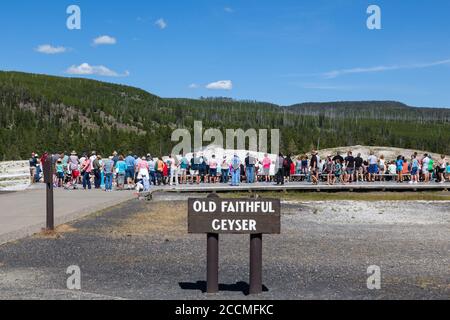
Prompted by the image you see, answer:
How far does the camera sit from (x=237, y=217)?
23.1ft

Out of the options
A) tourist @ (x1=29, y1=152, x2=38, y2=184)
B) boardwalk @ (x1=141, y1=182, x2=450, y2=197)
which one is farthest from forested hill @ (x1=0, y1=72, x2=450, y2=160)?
boardwalk @ (x1=141, y1=182, x2=450, y2=197)

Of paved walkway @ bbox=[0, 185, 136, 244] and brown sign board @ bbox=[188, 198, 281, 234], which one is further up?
brown sign board @ bbox=[188, 198, 281, 234]

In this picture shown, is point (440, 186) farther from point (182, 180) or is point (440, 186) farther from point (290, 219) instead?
point (290, 219)

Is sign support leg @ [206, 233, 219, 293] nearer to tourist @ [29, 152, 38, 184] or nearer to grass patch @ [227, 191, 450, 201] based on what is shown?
grass patch @ [227, 191, 450, 201]

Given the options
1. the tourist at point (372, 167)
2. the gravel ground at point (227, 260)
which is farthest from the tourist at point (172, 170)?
the gravel ground at point (227, 260)

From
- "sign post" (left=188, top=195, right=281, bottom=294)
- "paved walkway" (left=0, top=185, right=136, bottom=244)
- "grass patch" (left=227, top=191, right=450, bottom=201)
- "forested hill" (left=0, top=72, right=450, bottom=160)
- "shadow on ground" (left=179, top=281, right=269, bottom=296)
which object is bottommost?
"shadow on ground" (left=179, top=281, right=269, bottom=296)

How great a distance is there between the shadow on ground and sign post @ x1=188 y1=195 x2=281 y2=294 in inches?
12.0

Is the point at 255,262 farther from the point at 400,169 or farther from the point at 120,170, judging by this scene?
the point at 400,169

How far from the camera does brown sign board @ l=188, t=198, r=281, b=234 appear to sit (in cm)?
702

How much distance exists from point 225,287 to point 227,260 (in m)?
2.09

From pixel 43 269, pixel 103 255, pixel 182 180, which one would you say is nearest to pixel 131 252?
pixel 103 255

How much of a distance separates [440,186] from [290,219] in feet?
46.7

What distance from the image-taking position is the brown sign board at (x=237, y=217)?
7.02m
